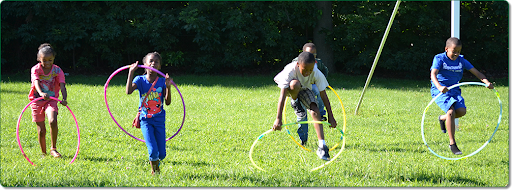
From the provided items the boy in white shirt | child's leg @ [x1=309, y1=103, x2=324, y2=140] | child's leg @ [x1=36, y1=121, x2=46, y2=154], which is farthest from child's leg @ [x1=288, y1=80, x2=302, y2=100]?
child's leg @ [x1=36, y1=121, x2=46, y2=154]

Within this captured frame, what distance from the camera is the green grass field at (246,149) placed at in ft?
15.2

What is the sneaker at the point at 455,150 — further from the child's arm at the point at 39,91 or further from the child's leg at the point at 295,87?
the child's arm at the point at 39,91

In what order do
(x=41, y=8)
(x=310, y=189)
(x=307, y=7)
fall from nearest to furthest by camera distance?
1. (x=310, y=189)
2. (x=41, y=8)
3. (x=307, y=7)

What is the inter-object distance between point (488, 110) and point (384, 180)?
6.32 meters

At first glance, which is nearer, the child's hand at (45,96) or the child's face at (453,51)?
the child's hand at (45,96)

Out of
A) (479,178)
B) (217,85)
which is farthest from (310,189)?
(217,85)

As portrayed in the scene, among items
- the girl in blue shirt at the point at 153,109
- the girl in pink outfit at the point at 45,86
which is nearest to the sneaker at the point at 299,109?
the girl in blue shirt at the point at 153,109

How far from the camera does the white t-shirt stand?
16.1ft

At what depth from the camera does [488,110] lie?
31.4ft

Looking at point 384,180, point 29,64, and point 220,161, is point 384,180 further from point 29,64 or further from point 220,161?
point 29,64

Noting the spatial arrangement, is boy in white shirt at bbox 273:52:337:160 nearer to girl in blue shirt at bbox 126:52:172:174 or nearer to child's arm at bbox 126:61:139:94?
girl in blue shirt at bbox 126:52:172:174

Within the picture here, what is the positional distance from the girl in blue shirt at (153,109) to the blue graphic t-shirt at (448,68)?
144 inches

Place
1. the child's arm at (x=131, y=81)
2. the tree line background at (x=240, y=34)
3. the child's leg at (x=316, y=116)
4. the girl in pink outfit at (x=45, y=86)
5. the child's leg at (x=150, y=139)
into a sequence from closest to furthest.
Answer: the child's arm at (x=131, y=81), the child's leg at (x=150, y=139), the child's leg at (x=316, y=116), the girl in pink outfit at (x=45, y=86), the tree line background at (x=240, y=34)

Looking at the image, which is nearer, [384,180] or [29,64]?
[384,180]
